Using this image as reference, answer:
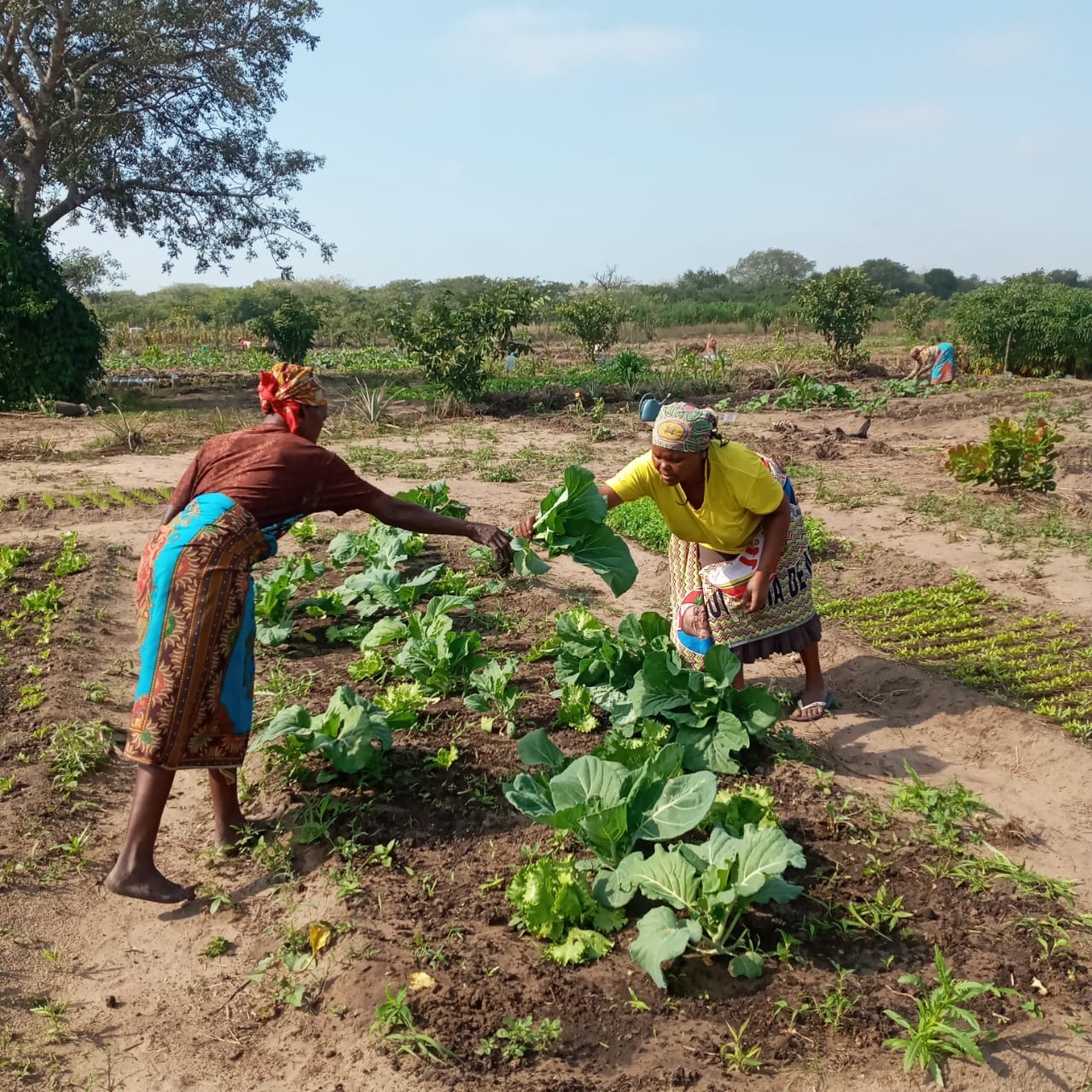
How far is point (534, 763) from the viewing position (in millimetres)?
3197

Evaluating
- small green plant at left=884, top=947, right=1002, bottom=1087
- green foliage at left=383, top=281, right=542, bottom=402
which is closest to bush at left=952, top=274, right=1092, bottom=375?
green foliage at left=383, top=281, right=542, bottom=402

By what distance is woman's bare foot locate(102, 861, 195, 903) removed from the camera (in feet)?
9.34

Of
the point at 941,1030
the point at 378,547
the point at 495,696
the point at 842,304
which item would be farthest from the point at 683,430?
the point at 842,304

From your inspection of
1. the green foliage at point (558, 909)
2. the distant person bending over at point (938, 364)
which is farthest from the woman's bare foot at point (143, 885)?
the distant person bending over at point (938, 364)

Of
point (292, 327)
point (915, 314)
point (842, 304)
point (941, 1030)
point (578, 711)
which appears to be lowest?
point (941, 1030)

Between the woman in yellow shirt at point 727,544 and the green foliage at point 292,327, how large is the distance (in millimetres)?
17776

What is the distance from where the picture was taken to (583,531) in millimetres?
3865

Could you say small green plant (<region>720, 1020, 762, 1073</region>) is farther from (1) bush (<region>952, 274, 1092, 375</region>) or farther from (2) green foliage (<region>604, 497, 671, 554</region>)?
(1) bush (<region>952, 274, 1092, 375</region>)

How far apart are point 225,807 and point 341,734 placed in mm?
453

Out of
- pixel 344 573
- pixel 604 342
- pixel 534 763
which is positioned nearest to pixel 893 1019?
pixel 534 763

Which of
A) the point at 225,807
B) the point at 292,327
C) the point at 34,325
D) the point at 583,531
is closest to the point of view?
the point at 225,807

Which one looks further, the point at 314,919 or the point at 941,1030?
the point at 314,919

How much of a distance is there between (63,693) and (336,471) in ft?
7.15

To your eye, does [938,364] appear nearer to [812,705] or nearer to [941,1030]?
[812,705]
